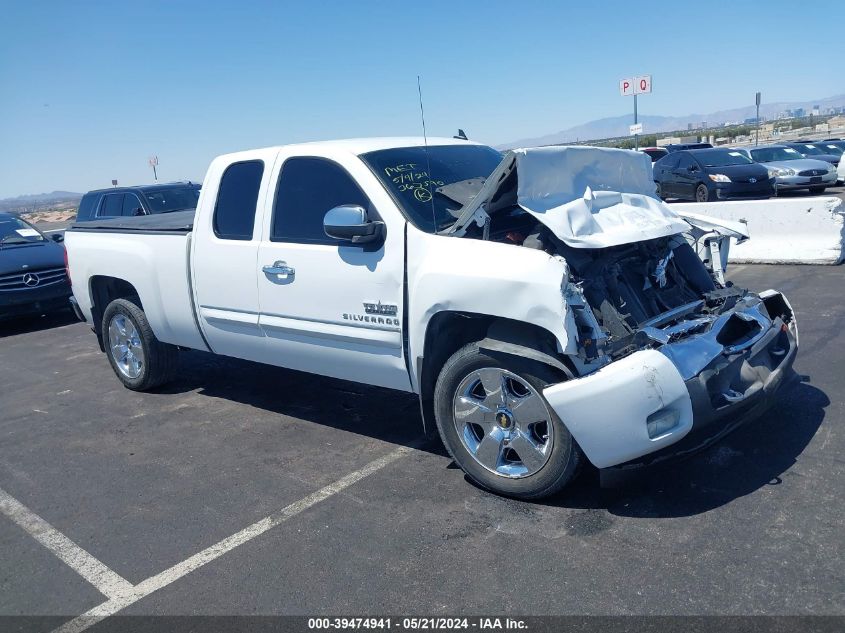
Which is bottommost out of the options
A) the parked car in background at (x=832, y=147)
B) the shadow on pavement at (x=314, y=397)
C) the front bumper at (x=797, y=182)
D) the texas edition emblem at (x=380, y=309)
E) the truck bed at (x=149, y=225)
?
the front bumper at (x=797, y=182)

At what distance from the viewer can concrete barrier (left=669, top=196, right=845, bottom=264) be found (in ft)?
31.3

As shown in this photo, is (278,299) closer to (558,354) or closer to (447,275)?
(447,275)

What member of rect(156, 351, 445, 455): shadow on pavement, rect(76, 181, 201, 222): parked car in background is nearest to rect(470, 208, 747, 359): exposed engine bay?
rect(156, 351, 445, 455): shadow on pavement

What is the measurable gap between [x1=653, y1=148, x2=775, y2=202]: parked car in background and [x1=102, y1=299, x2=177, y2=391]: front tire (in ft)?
45.6

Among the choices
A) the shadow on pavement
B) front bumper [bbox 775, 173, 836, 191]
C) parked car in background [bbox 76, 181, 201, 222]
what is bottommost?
front bumper [bbox 775, 173, 836, 191]

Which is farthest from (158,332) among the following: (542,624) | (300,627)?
(542,624)

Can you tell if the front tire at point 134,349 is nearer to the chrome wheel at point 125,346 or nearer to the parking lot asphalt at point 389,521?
the chrome wheel at point 125,346

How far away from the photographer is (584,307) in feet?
11.8

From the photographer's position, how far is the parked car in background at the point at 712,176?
1723 cm

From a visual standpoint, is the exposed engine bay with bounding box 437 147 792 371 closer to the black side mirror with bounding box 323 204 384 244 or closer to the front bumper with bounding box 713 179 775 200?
the black side mirror with bounding box 323 204 384 244

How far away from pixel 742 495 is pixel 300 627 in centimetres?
228

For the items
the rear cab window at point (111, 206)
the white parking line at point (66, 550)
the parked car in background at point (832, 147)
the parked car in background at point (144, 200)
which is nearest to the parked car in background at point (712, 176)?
the parked car in background at point (832, 147)

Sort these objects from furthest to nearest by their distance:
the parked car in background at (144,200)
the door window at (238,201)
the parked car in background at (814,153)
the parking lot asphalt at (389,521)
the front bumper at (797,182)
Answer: the parked car in background at (814,153), the front bumper at (797,182), the parked car in background at (144,200), the door window at (238,201), the parking lot asphalt at (389,521)

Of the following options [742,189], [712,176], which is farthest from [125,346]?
[742,189]
